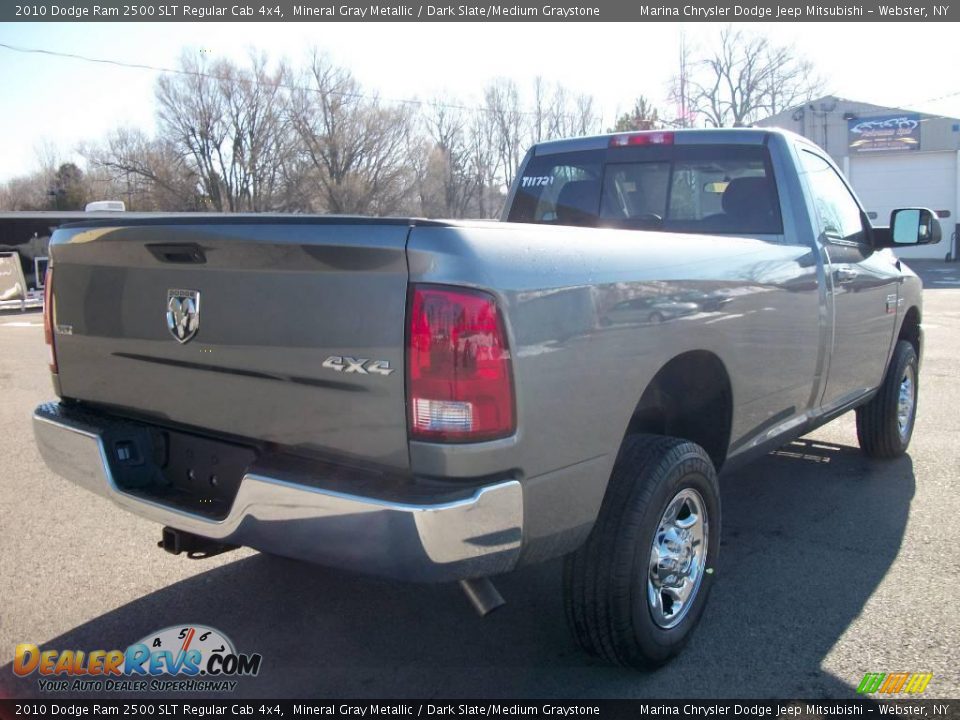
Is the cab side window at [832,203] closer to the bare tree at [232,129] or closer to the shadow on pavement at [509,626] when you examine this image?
the shadow on pavement at [509,626]

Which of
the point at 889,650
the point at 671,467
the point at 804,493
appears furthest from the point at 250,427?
the point at 804,493

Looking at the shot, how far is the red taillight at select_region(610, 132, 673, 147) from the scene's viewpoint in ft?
15.5

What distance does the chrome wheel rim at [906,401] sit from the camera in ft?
18.7

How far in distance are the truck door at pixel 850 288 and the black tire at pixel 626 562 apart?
183 cm

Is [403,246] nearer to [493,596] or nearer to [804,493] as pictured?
[493,596]

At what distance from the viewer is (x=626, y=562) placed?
2783mm

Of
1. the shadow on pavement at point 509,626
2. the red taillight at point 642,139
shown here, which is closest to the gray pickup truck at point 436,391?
the shadow on pavement at point 509,626

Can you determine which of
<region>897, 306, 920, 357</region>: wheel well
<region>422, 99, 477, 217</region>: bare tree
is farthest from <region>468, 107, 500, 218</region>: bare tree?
<region>897, 306, 920, 357</region>: wheel well

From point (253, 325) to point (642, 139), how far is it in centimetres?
291

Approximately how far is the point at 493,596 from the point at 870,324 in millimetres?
3252

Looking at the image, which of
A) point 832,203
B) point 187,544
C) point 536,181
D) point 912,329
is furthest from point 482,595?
point 912,329

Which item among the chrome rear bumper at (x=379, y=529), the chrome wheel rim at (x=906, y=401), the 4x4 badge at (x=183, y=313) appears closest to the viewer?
the chrome rear bumper at (x=379, y=529)

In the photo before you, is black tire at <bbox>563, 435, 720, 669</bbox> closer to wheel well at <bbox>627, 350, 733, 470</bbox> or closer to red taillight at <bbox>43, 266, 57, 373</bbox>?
wheel well at <bbox>627, 350, 733, 470</bbox>

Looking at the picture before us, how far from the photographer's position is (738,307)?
3420mm
